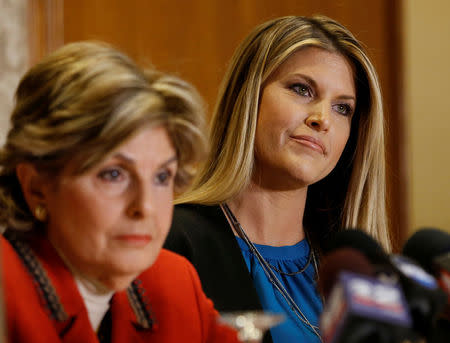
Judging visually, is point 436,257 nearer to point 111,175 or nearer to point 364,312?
point 364,312

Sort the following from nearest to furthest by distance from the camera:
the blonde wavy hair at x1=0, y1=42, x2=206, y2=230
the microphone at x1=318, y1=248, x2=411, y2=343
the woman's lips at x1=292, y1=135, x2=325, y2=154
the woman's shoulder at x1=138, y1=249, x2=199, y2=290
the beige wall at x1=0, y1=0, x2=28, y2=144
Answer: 1. the microphone at x1=318, y1=248, x2=411, y2=343
2. the blonde wavy hair at x1=0, y1=42, x2=206, y2=230
3. the woman's shoulder at x1=138, y1=249, x2=199, y2=290
4. the beige wall at x1=0, y1=0, x2=28, y2=144
5. the woman's lips at x1=292, y1=135, x2=325, y2=154

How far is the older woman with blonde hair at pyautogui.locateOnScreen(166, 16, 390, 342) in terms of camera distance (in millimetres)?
1217

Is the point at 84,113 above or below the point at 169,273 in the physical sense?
above

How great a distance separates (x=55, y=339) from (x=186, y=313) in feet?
0.73

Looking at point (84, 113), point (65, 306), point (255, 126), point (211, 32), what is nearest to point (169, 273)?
point (65, 306)

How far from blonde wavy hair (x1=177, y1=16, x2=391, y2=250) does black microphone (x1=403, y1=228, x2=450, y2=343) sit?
0.51m

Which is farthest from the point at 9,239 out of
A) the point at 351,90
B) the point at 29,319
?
the point at 351,90

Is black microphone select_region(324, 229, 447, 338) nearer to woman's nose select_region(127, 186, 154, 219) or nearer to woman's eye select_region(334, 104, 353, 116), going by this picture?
woman's nose select_region(127, 186, 154, 219)

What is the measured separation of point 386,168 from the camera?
1.41 metres

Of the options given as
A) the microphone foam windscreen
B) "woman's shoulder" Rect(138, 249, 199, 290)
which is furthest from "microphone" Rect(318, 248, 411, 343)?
"woman's shoulder" Rect(138, 249, 199, 290)

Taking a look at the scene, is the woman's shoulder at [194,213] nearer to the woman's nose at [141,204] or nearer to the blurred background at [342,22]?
the blurred background at [342,22]

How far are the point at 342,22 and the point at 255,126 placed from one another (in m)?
0.29

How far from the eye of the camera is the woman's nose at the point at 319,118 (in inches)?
47.7

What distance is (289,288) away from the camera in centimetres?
129
